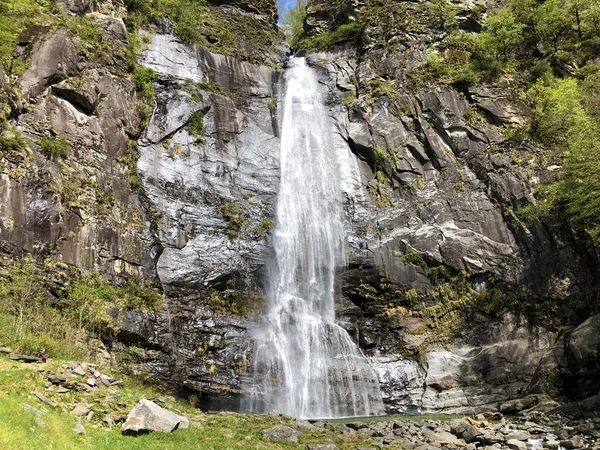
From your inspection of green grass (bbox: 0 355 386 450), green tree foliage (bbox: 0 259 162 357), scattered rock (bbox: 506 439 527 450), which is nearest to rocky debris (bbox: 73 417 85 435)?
green grass (bbox: 0 355 386 450)

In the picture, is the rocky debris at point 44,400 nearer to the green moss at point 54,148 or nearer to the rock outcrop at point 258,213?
the rock outcrop at point 258,213

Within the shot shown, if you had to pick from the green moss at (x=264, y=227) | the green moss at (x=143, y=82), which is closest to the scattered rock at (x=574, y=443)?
the green moss at (x=264, y=227)

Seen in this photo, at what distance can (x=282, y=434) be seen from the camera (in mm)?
11039

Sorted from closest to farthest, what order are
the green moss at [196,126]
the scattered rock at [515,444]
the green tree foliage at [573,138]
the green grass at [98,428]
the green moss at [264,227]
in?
the green grass at [98,428]
the scattered rock at [515,444]
the green tree foliage at [573,138]
the green moss at [264,227]
the green moss at [196,126]

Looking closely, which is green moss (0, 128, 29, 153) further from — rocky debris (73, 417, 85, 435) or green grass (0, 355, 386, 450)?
rocky debris (73, 417, 85, 435)

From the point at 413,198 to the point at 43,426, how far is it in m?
19.5

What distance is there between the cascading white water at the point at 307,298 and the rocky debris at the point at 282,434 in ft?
19.7

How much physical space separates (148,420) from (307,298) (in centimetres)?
1183

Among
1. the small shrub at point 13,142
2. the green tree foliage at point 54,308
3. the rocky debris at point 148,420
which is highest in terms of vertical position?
the small shrub at point 13,142

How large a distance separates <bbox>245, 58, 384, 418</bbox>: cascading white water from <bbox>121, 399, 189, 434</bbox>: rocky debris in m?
7.55

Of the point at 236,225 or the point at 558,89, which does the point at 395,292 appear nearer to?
the point at 236,225

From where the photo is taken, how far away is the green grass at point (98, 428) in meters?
7.35

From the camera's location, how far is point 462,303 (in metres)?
20.4

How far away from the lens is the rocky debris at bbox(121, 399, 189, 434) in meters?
9.30
